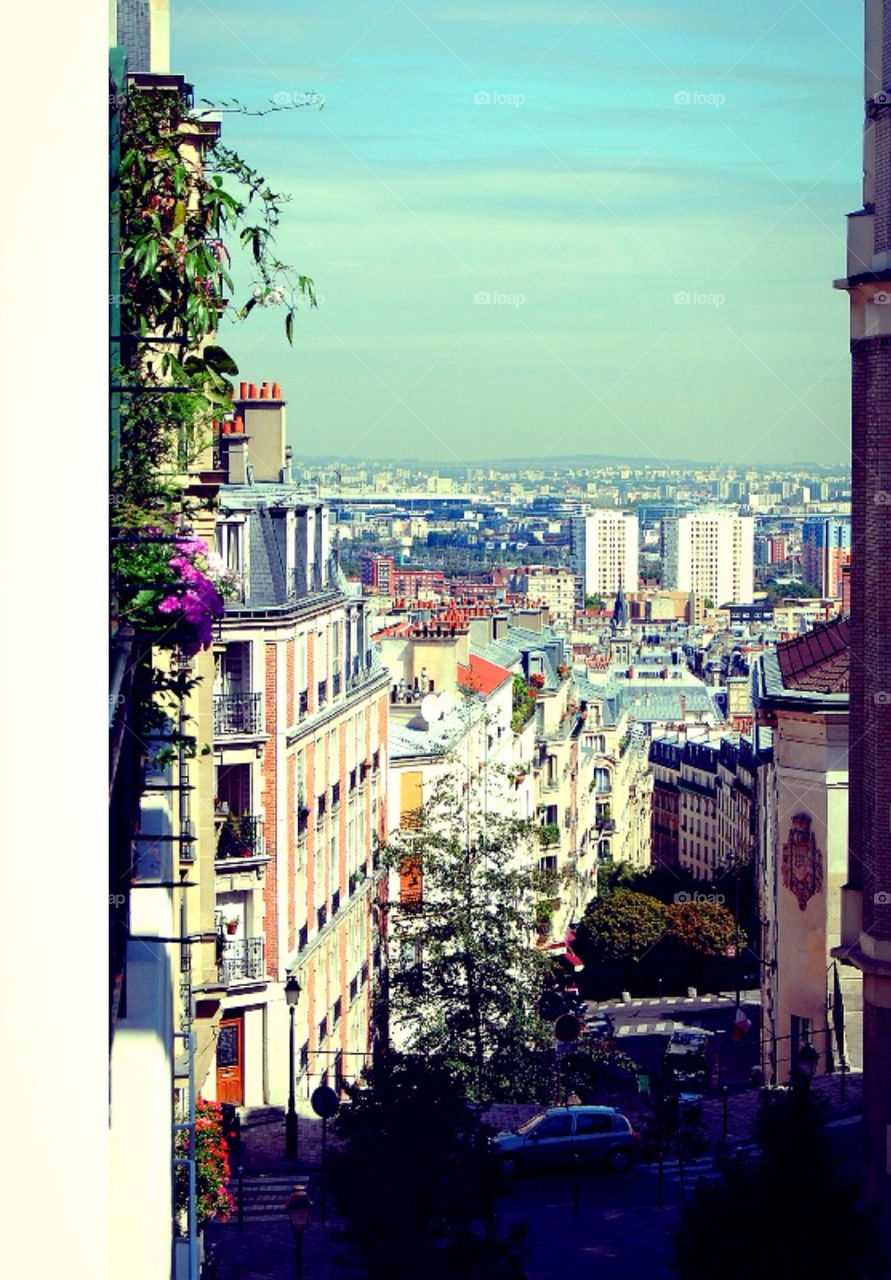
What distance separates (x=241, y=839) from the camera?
50.2 ft

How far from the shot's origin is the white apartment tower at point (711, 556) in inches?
5645

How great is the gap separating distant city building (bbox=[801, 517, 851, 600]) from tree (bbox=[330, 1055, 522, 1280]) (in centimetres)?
8213

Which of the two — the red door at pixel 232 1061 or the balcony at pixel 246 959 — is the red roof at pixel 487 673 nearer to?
the balcony at pixel 246 959

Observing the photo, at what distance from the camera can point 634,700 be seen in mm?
82562

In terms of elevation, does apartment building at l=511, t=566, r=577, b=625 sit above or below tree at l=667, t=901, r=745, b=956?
above

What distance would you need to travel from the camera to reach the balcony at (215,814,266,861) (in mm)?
15171

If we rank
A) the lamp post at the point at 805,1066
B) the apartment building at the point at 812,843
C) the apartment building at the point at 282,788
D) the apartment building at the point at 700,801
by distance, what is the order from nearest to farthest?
the lamp post at the point at 805,1066 → the apartment building at the point at 812,843 → the apartment building at the point at 282,788 → the apartment building at the point at 700,801

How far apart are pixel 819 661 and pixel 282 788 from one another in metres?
4.43

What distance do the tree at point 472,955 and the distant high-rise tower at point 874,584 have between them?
224 inches

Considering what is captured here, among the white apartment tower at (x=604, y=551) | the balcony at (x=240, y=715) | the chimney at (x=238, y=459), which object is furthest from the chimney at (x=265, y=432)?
the white apartment tower at (x=604, y=551)

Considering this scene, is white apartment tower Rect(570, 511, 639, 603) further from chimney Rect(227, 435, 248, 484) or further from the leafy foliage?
the leafy foliage

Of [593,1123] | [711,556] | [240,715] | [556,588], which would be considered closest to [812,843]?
[593,1123]

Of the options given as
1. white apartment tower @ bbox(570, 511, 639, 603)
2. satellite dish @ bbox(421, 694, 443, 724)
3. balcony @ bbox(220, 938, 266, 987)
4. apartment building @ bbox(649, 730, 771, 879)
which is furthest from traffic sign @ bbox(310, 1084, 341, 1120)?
white apartment tower @ bbox(570, 511, 639, 603)
